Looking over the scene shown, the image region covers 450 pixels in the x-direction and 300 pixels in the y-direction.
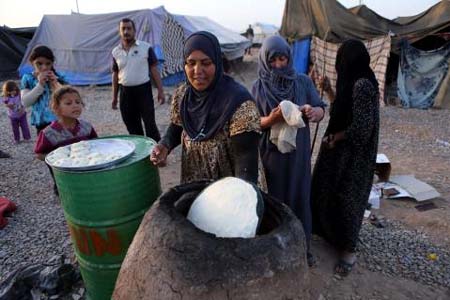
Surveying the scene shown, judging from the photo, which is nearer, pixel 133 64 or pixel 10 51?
pixel 133 64

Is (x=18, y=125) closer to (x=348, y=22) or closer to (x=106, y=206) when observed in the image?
(x=106, y=206)

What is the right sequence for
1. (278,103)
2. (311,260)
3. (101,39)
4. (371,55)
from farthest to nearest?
(101,39), (371,55), (311,260), (278,103)

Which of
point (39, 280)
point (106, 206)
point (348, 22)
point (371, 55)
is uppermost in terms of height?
point (348, 22)

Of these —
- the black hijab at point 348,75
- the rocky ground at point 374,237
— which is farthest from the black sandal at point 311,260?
the black hijab at point 348,75

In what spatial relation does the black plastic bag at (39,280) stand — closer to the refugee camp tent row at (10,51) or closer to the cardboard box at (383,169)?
the cardboard box at (383,169)

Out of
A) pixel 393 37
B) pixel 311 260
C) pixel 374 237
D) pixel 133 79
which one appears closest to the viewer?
pixel 311 260

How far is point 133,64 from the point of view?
15.6ft

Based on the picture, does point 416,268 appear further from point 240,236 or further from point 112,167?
point 112,167

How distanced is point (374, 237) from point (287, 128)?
172 centimetres

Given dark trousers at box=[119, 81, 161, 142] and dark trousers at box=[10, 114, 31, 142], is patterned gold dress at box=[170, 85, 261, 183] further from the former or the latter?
dark trousers at box=[10, 114, 31, 142]

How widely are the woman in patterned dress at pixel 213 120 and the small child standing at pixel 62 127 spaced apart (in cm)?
115

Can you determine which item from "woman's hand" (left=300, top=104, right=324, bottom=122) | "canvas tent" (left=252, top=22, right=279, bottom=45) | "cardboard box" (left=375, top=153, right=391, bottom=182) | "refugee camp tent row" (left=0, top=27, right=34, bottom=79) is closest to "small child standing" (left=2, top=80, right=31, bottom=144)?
"woman's hand" (left=300, top=104, right=324, bottom=122)

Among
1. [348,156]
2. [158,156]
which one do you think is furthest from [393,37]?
[158,156]

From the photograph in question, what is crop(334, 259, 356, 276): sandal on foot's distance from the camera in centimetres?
276
